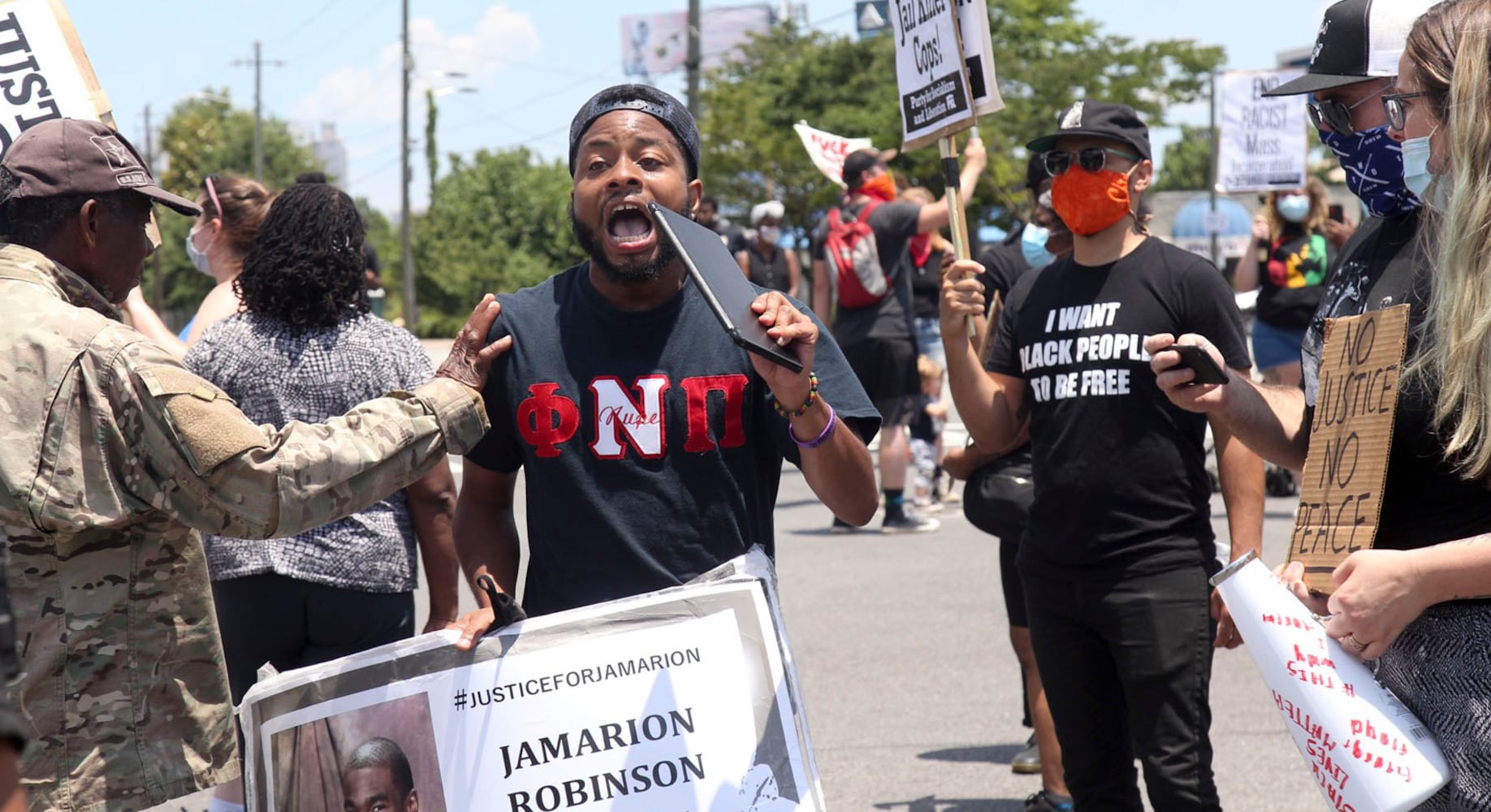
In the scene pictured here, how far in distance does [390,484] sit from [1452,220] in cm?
191

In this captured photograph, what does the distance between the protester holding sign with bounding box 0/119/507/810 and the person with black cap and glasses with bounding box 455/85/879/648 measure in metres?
0.16

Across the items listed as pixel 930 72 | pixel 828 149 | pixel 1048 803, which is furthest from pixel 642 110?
pixel 828 149

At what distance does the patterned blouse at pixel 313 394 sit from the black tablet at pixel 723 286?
178 cm

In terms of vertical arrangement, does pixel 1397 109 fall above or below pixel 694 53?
below

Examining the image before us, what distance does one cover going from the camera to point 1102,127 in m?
Result: 4.17

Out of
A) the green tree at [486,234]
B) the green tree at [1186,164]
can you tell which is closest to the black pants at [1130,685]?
the green tree at [486,234]

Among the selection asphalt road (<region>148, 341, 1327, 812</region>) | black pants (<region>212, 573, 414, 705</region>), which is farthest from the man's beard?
asphalt road (<region>148, 341, 1327, 812</region>)

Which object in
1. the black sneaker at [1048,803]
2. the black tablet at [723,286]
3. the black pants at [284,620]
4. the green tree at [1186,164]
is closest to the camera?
the black tablet at [723,286]

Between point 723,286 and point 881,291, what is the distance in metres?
7.56

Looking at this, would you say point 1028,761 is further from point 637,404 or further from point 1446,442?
point 1446,442

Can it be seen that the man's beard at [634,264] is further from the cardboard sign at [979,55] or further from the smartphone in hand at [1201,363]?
the cardboard sign at [979,55]

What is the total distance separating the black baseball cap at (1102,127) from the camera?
4.15 metres

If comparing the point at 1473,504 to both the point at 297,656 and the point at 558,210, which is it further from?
the point at 558,210

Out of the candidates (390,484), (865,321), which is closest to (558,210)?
(865,321)
